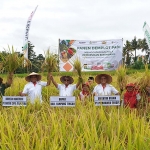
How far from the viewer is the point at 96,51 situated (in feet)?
35.7

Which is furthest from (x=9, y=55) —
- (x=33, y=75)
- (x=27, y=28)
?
(x=27, y=28)

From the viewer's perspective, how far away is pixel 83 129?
2.52 meters

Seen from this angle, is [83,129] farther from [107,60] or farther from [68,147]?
[107,60]

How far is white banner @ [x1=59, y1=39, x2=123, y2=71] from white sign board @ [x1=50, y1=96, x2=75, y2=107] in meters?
6.78

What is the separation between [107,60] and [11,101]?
285 inches

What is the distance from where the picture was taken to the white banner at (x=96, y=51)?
10.5 meters

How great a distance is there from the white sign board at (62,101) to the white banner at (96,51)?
678cm

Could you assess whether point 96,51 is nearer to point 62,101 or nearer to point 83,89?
point 83,89

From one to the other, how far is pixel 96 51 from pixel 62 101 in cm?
738

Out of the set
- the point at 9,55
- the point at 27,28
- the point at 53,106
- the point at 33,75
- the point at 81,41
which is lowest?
the point at 53,106

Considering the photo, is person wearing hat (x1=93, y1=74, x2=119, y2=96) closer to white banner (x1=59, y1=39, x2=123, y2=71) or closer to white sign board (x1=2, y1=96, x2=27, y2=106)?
white sign board (x1=2, y1=96, x2=27, y2=106)

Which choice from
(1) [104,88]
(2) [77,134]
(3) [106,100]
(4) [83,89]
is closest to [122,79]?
(1) [104,88]

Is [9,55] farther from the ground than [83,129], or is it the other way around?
[9,55]

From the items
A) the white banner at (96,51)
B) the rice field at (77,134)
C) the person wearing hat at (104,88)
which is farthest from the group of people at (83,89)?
the white banner at (96,51)
